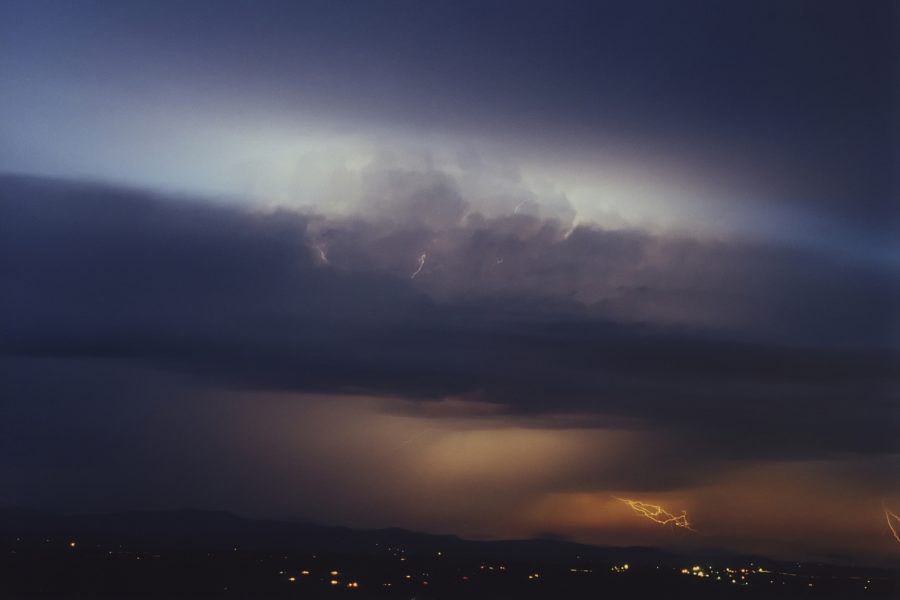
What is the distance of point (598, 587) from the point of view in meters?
115

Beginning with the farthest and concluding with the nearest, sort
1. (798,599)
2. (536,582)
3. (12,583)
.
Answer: (536,582), (798,599), (12,583)

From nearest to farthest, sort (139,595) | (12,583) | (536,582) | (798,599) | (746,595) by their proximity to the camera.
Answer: (139,595) → (12,583) → (798,599) → (746,595) → (536,582)

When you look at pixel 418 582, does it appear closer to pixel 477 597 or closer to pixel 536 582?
pixel 536 582

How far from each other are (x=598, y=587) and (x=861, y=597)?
28.1 m

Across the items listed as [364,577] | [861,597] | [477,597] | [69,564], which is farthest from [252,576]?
[861,597]

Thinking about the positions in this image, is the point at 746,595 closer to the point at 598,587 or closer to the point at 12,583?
the point at 598,587

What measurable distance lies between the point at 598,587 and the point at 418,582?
1964 cm

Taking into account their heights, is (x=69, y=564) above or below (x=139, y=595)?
above

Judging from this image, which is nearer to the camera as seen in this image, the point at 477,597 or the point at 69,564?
the point at 477,597

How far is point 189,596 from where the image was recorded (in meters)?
76.8

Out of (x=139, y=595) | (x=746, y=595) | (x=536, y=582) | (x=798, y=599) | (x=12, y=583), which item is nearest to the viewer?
(x=139, y=595)

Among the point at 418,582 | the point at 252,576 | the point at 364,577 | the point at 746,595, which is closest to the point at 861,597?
the point at 746,595

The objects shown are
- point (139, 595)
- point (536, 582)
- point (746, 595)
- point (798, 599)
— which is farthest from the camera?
point (536, 582)

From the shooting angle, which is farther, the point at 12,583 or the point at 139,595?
the point at 12,583
